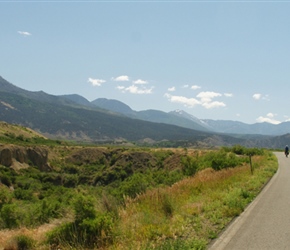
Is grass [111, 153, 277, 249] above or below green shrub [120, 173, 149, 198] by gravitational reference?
above

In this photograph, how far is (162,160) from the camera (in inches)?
2904

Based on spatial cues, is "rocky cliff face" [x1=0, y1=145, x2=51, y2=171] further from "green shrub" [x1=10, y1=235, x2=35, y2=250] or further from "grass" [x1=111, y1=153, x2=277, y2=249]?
"green shrub" [x1=10, y1=235, x2=35, y2=250]

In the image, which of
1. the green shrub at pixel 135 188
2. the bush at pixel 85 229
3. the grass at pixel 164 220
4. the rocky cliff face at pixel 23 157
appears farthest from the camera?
the rocky cliff face at pixel 23 157

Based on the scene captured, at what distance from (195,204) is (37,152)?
6506 cm

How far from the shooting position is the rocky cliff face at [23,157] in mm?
61938

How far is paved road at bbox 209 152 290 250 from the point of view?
716 cm

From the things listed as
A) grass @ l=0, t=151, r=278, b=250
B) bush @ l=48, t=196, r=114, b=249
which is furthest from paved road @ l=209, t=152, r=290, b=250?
bush @ l=48, t=196, r=114, b=249

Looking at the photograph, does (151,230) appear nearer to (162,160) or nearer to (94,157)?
(162,160)

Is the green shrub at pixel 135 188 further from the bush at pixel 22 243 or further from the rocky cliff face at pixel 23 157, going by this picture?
the rocky cliff face at pixel 23 157

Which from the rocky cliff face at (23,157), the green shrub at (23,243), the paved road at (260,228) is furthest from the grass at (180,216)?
the rocky cliff face at (23,157)

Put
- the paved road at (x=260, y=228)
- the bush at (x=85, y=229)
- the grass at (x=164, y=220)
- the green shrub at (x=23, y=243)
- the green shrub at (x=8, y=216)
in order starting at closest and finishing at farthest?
the paved road at (x=260, y=228) < the grass at (x=164, y=220) < the bush at (x=85, y=229) < the green shrub at (x=23, y=243) < the green shrub at (x=8, y=216)

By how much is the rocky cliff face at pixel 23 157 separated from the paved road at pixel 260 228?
58.4 m

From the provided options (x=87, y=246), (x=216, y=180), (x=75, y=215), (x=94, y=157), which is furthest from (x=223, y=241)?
(x=94, y=157)

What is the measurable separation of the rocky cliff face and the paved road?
58402 millimetres
